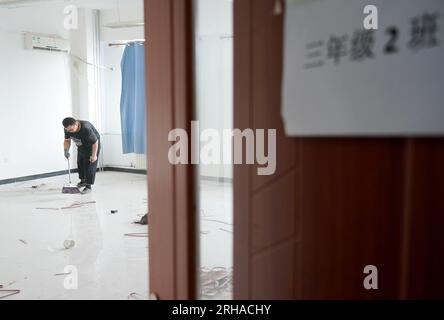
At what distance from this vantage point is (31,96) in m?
6.63

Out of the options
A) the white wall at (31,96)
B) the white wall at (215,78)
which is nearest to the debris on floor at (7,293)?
the white wall at (215,78)

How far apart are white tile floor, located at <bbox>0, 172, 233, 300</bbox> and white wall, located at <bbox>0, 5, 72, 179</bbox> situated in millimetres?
940

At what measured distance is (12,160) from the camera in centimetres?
641

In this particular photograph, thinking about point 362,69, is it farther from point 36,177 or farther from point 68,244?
point 36,177

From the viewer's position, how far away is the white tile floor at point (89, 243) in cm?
134

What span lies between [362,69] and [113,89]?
23.2ft

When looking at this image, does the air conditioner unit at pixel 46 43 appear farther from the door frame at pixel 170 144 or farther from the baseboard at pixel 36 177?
the door frame at pixel 170 144


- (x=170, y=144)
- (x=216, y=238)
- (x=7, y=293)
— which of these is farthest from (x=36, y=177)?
(x=170, y=144)

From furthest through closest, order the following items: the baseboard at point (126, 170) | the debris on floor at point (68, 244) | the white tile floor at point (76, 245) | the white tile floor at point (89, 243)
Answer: the baseboard at point (126, 170) < the debris on floor at point (68, 244) < the white tile floor at point (76, 245) < the white tile floor at point (89, 243)

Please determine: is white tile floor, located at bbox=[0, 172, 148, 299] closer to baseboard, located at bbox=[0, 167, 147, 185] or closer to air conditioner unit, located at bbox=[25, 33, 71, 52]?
baseboard, located at bbox=[0, 167, 147, 185]

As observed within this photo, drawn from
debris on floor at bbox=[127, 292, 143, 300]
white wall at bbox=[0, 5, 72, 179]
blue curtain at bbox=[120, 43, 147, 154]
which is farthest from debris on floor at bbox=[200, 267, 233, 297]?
white wall at bbox=[0, 5, 72, 179]

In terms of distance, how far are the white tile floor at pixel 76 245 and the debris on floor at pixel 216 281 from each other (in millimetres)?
1436

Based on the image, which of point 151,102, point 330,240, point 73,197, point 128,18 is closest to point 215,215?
point 151,102

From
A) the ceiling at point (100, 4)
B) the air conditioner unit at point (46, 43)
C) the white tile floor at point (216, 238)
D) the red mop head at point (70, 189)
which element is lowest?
A: the red mop head at point (70, 189)
